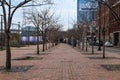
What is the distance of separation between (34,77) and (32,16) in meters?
28.9

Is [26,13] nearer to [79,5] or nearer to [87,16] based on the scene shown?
[79,5]

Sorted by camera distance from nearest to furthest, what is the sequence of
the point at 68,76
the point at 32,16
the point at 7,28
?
1. the point at 68,76
2. the point at 7,28
3. the point at 32,16

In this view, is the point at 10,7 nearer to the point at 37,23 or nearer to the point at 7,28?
the point at 7,28

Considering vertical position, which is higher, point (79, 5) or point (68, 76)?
point (79, 5)

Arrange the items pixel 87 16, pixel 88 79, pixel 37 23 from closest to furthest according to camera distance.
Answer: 1. pixel 88 79
2. pixel 37 23
3. pixel 87 16

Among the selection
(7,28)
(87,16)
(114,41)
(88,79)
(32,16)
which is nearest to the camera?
(88,79)

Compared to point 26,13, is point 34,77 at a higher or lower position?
lower

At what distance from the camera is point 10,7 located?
2086cm

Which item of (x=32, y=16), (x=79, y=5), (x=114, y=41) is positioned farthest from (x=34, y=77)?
(x=114, y=41)

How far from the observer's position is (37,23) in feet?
141

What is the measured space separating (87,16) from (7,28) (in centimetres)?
3741

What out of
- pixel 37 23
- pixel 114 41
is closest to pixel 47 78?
pixel 37 23

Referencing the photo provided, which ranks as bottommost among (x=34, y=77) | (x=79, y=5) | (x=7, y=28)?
(x=34, y=77)

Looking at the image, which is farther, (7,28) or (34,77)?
(7,28)
